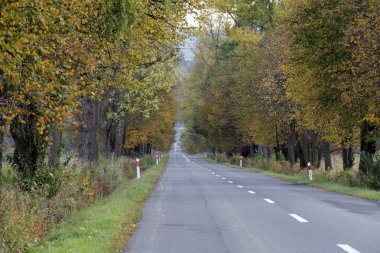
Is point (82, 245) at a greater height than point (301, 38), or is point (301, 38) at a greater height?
point (301, 38)

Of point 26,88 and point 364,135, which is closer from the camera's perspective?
point 26,88

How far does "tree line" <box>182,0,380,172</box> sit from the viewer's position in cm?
2208

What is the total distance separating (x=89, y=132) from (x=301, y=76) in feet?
33.2

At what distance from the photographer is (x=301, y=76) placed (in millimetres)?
27516

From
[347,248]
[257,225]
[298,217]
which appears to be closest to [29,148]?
[257,225]

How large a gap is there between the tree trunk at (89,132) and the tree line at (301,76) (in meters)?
6.28

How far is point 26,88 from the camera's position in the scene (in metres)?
8.01

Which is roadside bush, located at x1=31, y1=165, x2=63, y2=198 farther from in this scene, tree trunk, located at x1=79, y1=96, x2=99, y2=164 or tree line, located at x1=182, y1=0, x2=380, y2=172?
tree trunk, located at x1=79, y1=96, x2=99, y2=164

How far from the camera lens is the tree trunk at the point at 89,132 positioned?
80.6ft

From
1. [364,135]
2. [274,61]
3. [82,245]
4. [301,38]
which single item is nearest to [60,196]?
[82,245]

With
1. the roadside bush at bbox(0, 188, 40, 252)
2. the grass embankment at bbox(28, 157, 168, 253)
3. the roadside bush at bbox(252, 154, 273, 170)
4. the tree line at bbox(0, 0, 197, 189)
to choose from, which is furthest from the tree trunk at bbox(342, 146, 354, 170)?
the roadside bush at bbox(0, 188, 40, 252)

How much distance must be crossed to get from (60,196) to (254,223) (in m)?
5.96

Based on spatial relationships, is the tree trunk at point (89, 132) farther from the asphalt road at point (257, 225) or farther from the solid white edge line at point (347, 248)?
the solid white edge line at point (347, 248)

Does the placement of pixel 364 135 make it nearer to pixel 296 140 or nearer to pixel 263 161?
pixel 296 140
